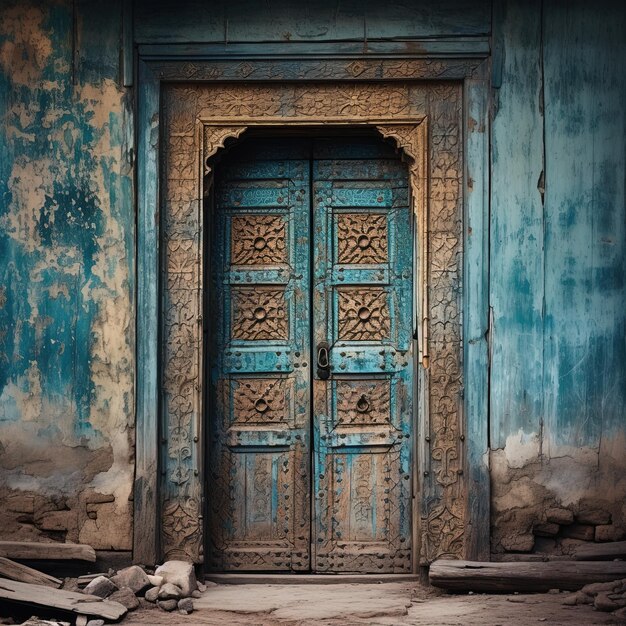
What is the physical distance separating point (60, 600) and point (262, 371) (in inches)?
63.8

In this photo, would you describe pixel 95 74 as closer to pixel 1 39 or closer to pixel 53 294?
pixel 1 39

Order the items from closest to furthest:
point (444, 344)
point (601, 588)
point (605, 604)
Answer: point (605, 604) < point (601, 588) < point (444, 344)

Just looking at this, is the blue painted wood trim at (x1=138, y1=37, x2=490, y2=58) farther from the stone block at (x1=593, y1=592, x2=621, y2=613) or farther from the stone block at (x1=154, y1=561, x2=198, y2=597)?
the stone block at (x1=593, y1=592, x2=621, y2=613)

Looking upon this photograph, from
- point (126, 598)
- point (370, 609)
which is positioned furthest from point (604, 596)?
point (126, 598)

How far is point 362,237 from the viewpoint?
5.79 m

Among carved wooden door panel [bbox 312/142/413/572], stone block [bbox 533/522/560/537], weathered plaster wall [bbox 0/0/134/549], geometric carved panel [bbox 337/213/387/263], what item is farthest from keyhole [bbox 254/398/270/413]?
stone block [bbox 533/522/560/537]

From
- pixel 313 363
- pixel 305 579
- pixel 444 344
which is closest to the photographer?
pixel 444 344

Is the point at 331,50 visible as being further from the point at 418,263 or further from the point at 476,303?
the point at 476,303

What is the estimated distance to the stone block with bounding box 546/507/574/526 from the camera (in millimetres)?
5449

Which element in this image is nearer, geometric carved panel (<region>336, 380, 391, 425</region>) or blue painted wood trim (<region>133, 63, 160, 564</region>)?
blue painted wood trim (<region>133, 63, 160, 564</region>)

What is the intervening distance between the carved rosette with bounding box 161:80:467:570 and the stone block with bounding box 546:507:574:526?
45cm

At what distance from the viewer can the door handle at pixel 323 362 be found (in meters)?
5.76

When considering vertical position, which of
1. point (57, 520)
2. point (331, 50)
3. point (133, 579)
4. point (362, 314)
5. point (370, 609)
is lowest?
point (370, 609)

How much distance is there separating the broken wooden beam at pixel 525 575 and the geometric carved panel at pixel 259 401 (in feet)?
4.01
